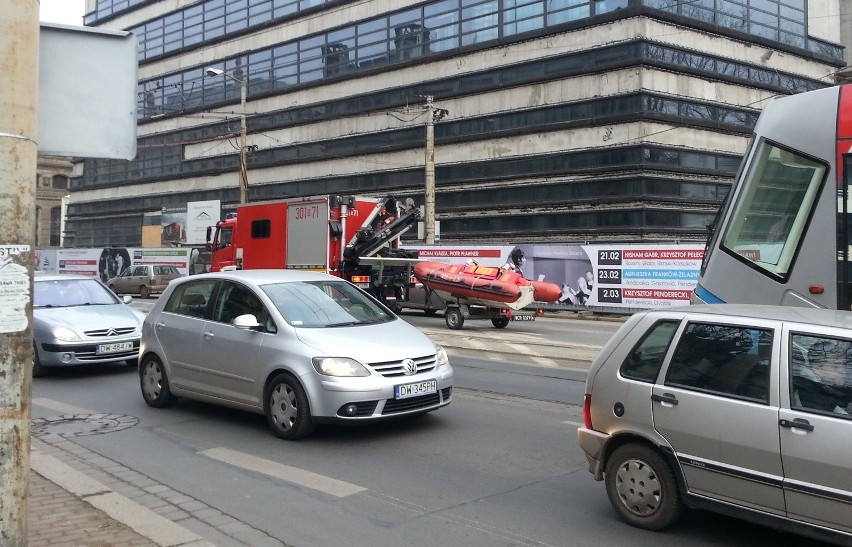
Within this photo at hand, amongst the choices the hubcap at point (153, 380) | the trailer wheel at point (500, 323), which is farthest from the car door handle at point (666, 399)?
the trailer wheel at point (500, 323)

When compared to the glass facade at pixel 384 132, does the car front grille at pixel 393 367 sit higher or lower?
lower

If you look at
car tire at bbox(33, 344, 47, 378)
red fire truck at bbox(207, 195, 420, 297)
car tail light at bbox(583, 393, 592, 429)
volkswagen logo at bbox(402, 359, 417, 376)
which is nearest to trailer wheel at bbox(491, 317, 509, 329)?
red fire truck at bbox(207, 195, 420, 297)

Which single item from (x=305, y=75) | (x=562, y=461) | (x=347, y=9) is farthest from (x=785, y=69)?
(x=562, y=461)

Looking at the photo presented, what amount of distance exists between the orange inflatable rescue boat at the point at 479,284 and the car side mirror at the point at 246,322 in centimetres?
1104

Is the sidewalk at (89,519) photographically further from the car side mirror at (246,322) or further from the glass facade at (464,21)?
the glass facade at (464,21)

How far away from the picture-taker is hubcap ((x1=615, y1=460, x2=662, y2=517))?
195 inches

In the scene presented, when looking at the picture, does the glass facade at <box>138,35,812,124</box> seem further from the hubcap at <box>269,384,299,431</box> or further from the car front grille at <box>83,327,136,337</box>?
Result: the hubcap at <box>269,384,299,431</box>

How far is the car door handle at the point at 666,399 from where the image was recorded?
4.81 metres

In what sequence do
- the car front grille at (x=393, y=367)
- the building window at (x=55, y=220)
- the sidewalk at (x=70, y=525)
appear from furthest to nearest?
the building window at (x=55, y=220), the car front grille at (x=393, y=367), the sidewalk at (x=70, y=525)

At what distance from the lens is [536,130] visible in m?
37.2

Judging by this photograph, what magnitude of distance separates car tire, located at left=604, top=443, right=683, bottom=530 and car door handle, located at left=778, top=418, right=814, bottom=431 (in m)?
0.80

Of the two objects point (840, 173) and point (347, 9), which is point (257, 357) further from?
point (347, 9)

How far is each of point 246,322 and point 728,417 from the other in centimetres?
456

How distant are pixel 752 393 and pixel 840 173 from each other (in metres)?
3.81
